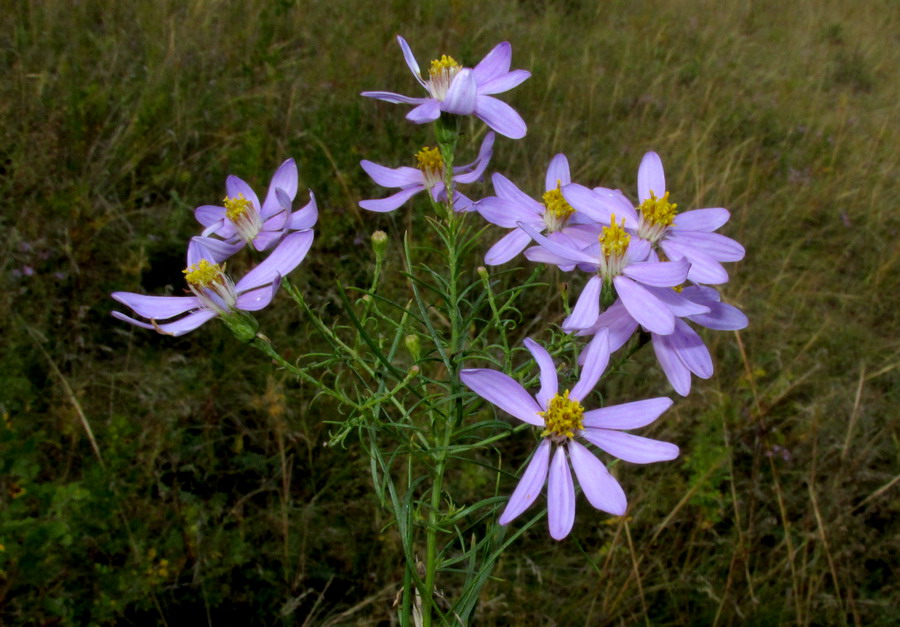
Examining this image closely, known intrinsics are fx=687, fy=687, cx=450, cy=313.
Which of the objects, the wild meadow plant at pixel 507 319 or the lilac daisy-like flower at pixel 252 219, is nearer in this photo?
the wild meadow plant at pixel 507 319

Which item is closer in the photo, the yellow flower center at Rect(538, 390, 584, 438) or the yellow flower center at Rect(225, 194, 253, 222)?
the yellow flower center at Rect(538, 390, 584, 438)

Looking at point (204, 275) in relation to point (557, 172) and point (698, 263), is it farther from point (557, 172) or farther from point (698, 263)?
point (698, 263)

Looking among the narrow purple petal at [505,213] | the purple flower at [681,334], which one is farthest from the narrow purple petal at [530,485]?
the narrow purple petal at [505,213]

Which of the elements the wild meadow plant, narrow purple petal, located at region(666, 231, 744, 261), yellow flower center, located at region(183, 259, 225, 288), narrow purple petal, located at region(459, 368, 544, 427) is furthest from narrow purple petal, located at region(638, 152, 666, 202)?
yellow flower center, located at region(183, 259, 225, 288)

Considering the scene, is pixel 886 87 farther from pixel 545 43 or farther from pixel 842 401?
pixel 842 401

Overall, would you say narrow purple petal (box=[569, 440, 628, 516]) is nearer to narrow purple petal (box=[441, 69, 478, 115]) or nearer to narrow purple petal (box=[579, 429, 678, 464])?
narrow purple petal (box=[579, 429, 678, 464])

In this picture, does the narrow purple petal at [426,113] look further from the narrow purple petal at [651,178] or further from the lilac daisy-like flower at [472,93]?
the narrow purple petal at [651,178]

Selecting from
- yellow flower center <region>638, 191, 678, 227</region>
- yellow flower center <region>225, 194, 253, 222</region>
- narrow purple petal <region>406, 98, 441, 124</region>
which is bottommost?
yellow flower center <region>225, 194, 253, 222</region>
